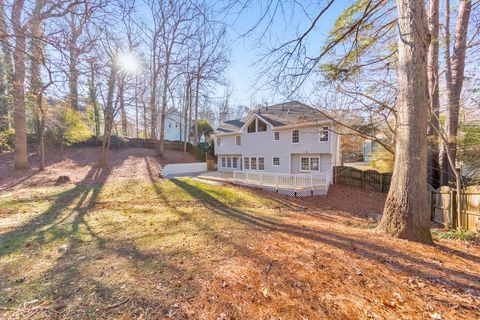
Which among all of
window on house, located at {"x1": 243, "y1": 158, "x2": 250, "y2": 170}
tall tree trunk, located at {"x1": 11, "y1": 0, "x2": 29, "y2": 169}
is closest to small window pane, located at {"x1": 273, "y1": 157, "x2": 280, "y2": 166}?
window on house, located at {"x1": 243, "y1": 158, "x2": 250, "y2": 170}

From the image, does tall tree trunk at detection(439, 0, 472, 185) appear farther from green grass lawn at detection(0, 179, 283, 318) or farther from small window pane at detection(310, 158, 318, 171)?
green grass lawn at detection(0, 179, 283, 318)

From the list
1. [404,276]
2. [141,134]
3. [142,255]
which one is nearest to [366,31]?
[404,276]

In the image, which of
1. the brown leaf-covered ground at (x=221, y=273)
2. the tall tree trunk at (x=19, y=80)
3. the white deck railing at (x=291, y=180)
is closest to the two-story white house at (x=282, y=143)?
the white deck railing at (x=291, y=180)

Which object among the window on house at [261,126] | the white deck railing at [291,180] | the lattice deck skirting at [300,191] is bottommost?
the lattice deck skirting at [300,191]

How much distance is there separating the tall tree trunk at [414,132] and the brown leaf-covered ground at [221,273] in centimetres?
46

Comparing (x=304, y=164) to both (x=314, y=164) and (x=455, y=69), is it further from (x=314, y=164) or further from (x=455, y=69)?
(x=455, y=69)

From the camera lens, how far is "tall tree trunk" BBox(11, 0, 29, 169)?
426cm

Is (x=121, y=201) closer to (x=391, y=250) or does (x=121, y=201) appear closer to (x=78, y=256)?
(x=78, y=256)

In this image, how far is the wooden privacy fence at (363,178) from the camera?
47.0ft

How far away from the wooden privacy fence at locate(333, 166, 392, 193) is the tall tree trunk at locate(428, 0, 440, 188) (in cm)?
481

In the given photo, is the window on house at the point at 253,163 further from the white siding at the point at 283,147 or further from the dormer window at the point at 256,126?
the dormer window at the point at 256,126

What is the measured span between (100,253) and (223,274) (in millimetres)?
2325

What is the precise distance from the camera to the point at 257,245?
374cm

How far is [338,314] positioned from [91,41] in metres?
6.58
